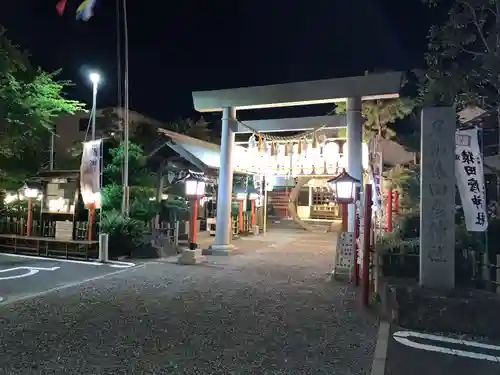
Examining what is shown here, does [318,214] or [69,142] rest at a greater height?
[69,142]

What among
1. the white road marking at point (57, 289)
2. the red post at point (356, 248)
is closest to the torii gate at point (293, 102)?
the red post at point (356, 248)

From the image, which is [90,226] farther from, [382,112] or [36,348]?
[382,112]

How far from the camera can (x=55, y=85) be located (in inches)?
575

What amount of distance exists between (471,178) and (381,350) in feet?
12.2

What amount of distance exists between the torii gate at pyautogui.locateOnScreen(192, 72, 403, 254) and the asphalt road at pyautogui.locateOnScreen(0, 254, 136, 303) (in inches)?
185

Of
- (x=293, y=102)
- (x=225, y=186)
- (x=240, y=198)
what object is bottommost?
(x=240, y=198)

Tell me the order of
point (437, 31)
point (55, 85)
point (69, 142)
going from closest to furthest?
1. point (437, 31)
2. point (55, 85)
3. point (69, 142)

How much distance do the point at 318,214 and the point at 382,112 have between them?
32.2ft

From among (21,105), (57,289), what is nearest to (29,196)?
(21,105)

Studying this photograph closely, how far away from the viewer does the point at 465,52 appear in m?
9.36

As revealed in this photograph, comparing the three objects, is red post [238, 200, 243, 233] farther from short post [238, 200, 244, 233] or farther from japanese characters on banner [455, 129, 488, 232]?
japanese characters on banner [455, 129, 488, 232]

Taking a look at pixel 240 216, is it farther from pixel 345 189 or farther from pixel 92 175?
pixel 345 189

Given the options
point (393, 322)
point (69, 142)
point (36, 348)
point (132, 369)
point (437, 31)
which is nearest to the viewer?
point (132, 369)

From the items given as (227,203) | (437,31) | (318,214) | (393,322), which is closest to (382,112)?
(318,214)
